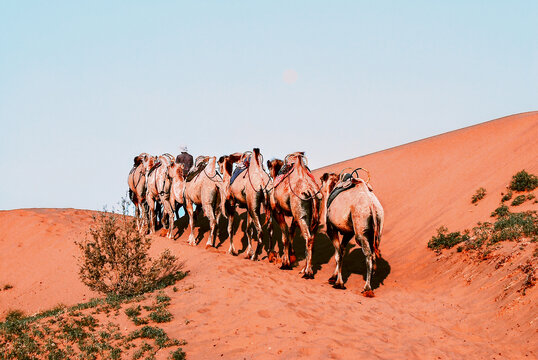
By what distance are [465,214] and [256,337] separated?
10864 mm

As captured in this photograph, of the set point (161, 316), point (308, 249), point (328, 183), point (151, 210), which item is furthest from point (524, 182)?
point (151, 210)

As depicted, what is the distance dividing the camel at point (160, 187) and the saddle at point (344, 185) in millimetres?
8323

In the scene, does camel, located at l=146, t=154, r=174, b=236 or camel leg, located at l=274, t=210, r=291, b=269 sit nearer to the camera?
camel leg, located at l=274, t=210, r=291, b=269

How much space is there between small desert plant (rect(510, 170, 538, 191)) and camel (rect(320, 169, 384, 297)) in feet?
21.2

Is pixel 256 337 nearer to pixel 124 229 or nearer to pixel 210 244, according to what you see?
pixel 124 229

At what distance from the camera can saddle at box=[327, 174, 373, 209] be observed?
1228 centimetres

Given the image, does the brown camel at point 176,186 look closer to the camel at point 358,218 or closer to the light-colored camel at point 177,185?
the light-colored camel at point 177,185

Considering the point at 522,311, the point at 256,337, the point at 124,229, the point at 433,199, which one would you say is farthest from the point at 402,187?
the point at 256,337

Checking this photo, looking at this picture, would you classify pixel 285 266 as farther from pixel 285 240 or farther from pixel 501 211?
pixel 501 211

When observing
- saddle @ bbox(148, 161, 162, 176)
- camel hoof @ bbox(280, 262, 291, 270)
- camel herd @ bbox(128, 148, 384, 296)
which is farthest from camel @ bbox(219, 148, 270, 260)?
saddle @ bbox(148, 161, 162, 176)

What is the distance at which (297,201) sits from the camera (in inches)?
533

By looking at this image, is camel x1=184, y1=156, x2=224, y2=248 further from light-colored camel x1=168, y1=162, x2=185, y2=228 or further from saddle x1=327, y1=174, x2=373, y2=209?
saddle x1=327, y1=174, x2=373, y2=209

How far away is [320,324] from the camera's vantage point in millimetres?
8914

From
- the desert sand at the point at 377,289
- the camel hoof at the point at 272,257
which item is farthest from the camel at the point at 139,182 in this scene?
the camel hoof at the point at 272,257
